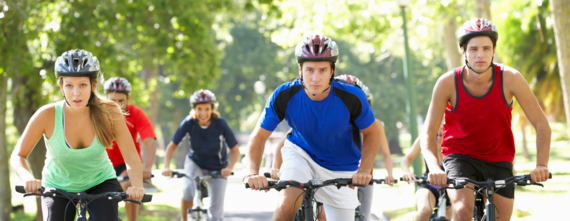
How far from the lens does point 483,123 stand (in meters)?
4.46

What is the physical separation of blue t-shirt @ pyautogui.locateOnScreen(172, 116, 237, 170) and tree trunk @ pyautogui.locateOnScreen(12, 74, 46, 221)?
5.04m

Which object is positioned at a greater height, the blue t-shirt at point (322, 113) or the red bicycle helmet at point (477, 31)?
the red bicycle helmet at point (477, 31)

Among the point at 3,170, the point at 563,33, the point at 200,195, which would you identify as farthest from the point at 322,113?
the point at 3,170

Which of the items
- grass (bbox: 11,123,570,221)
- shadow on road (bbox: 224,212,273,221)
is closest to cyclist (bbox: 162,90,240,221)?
grass (bbox: 11,123,570,221)

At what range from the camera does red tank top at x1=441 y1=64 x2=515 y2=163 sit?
4.41 m

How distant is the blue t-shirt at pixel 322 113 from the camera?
4500 millimetres

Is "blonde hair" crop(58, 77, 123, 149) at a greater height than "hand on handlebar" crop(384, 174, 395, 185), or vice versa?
"blonde hair" crop(58, 77, 123, 149)

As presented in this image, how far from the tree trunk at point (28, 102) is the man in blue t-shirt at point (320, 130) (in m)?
8.83

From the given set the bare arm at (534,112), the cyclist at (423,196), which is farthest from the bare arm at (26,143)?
the bare arm at (534,112)

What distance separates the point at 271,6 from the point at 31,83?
5.76m

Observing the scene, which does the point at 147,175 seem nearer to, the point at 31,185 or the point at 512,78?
the point at 31,185

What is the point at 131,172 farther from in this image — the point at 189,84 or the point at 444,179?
the point at 189,84

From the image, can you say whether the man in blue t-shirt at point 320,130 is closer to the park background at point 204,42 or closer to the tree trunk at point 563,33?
the tree trunk at point 563,33

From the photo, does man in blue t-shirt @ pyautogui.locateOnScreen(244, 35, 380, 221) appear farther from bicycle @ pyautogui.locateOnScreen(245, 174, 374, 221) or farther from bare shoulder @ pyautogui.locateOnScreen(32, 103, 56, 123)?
bare shoulder @ pyautogui.locateOnScreen(32, 103, 56, 123)
